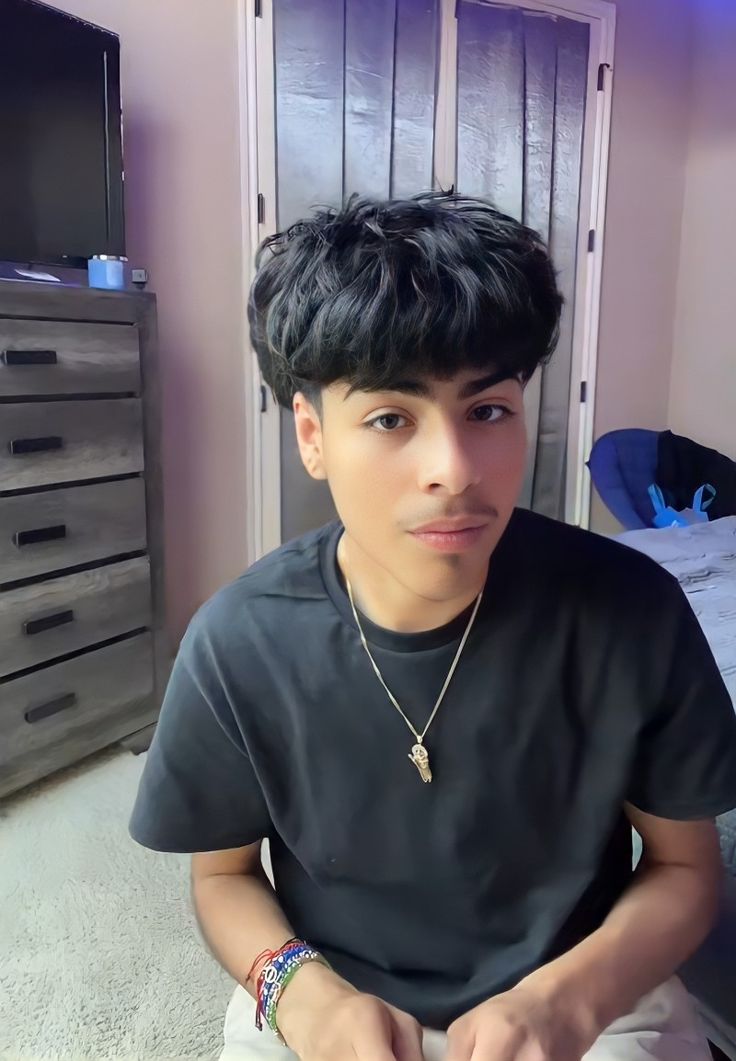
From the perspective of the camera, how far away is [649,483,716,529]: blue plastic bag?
3082 mm

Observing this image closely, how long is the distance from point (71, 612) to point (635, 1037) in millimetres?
1581

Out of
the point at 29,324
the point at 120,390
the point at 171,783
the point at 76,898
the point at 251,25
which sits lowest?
the point at 76,898

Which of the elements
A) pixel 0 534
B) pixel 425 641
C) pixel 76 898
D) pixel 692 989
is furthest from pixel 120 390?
pixel 692 989

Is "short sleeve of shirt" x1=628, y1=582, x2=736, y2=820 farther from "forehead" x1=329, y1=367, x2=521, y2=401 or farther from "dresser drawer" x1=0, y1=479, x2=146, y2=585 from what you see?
"dresser drawer" x1=0, y1=479, x2=146, y2=585

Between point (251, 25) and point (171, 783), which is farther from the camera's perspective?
point (251, 25)

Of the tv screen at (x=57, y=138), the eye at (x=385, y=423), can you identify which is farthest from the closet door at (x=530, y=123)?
the eye at (x=385, y=423)

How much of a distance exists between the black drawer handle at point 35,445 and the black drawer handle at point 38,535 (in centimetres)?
17

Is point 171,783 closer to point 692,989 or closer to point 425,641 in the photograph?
point 425,641

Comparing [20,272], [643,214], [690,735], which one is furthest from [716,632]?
[643,214]

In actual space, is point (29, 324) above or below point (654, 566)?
above

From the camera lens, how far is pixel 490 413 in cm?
66

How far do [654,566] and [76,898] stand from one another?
4.55 feet

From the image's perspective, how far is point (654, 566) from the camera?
28.4 inches

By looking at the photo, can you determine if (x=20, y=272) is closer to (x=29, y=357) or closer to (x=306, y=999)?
(x=29, y=357)
